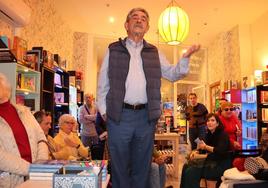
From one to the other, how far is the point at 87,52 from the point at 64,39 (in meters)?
1.36

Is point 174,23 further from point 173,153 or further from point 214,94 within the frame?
point 214,94

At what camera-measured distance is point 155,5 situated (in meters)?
6.04

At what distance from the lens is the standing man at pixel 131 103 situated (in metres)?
1.86

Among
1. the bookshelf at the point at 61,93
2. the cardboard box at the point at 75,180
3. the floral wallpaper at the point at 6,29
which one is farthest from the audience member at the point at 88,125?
the cardboard box at the point at 75,180

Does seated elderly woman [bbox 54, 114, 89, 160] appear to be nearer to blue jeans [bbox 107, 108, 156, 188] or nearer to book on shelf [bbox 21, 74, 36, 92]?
book on shelf [bbox 21, 74, 36, 92]

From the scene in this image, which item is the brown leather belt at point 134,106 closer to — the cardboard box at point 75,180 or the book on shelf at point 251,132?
the cardboard box at point 75,180

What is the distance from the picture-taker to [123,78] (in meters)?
1.87

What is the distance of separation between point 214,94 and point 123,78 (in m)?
7.49

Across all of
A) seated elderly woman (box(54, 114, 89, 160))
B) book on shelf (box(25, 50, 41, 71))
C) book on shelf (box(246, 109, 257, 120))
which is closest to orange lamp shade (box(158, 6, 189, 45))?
book on shelf (box(25, 50, 41, 71))

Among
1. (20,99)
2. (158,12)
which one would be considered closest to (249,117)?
(158,12)

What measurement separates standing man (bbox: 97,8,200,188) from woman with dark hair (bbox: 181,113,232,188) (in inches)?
60.7

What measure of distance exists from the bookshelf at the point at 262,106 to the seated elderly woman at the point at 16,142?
4782 millimetres

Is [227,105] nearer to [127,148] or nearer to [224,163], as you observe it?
[224,163]

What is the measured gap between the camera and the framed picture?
27.8ft
